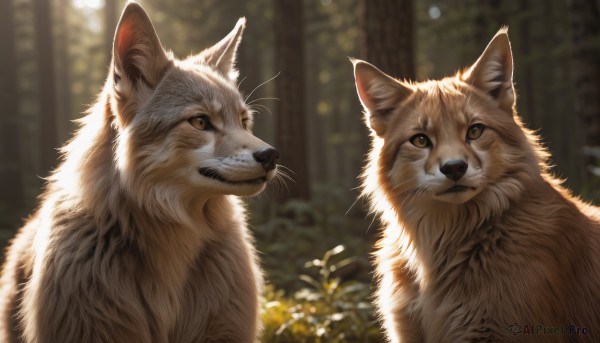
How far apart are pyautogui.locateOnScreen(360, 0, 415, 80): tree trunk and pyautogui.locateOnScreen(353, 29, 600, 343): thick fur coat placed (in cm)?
242

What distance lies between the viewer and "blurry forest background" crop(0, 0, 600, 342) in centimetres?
692

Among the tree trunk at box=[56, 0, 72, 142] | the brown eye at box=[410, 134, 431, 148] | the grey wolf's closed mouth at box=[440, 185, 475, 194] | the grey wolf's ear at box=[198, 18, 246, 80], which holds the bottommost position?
the tree trunk at box=[56, 0, 72, 142]

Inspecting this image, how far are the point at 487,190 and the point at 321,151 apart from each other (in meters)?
31.3

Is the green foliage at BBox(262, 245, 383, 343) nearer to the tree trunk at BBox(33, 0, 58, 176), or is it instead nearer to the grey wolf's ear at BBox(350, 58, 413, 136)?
the grey wolf's ear at BBox(350, 58, 413, 136)

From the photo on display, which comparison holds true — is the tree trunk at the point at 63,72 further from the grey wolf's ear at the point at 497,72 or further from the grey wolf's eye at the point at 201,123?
the grey wolf's ear at the point at 497,72

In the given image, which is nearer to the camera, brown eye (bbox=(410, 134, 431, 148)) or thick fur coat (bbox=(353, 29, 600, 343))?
thick fur coat (bbox=(353, 29, 600, 343))

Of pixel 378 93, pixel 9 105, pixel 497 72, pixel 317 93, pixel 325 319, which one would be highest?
pixel 497 72

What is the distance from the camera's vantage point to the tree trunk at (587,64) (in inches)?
386

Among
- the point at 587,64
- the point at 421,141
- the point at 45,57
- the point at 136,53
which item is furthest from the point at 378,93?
the point at 45,57

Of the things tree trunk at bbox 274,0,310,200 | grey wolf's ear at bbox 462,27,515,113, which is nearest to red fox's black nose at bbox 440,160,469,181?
grey wolf's ear at bbox 462,27,515,113

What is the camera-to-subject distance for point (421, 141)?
4.20 m

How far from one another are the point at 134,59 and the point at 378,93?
1850 millimetres

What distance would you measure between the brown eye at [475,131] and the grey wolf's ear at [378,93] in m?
0.63

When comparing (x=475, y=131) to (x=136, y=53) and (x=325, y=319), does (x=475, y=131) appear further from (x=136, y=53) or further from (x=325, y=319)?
(x=325, y=319)
